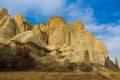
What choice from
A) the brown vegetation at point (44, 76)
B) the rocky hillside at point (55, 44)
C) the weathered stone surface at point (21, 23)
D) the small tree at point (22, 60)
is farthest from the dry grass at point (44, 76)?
the weathered stone surface at point (21, 23)

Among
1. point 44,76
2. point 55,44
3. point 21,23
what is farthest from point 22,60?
point 21,23

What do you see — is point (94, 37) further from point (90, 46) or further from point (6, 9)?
point (6, 9)

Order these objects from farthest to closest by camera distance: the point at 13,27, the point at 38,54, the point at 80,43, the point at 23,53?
1. the point at 80,43
2. the point at 13,27
3. the point at 38,54
4. the point at 23,53

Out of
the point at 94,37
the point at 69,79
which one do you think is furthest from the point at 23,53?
the point at 94,37

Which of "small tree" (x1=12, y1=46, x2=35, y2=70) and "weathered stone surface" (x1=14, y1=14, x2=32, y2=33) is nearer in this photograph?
"small tree" (x1=12, y1=46, x2=35, y2=70)

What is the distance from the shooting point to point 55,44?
58750 mm

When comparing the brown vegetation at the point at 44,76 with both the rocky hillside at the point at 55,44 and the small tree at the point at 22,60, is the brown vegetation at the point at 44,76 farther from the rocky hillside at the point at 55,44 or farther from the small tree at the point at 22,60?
the rocky hillside at the point at 55,44

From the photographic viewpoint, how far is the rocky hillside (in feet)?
135

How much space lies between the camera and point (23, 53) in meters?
38.9

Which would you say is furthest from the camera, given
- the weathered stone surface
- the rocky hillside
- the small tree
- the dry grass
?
the weathered stone surface

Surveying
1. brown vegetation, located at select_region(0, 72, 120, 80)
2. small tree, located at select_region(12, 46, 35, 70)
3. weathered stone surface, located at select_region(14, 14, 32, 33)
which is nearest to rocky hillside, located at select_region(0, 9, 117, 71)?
weathered stone surface, located at select_region(14, 14, 32, 33)

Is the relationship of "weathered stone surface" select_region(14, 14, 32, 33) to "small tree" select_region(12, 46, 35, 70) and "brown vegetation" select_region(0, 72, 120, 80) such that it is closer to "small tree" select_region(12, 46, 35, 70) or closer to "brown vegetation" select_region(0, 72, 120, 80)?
"small tree" select_region(12, 46, 35, 70)

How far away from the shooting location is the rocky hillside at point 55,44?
4119 cm

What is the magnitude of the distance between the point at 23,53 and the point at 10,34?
13617mm
